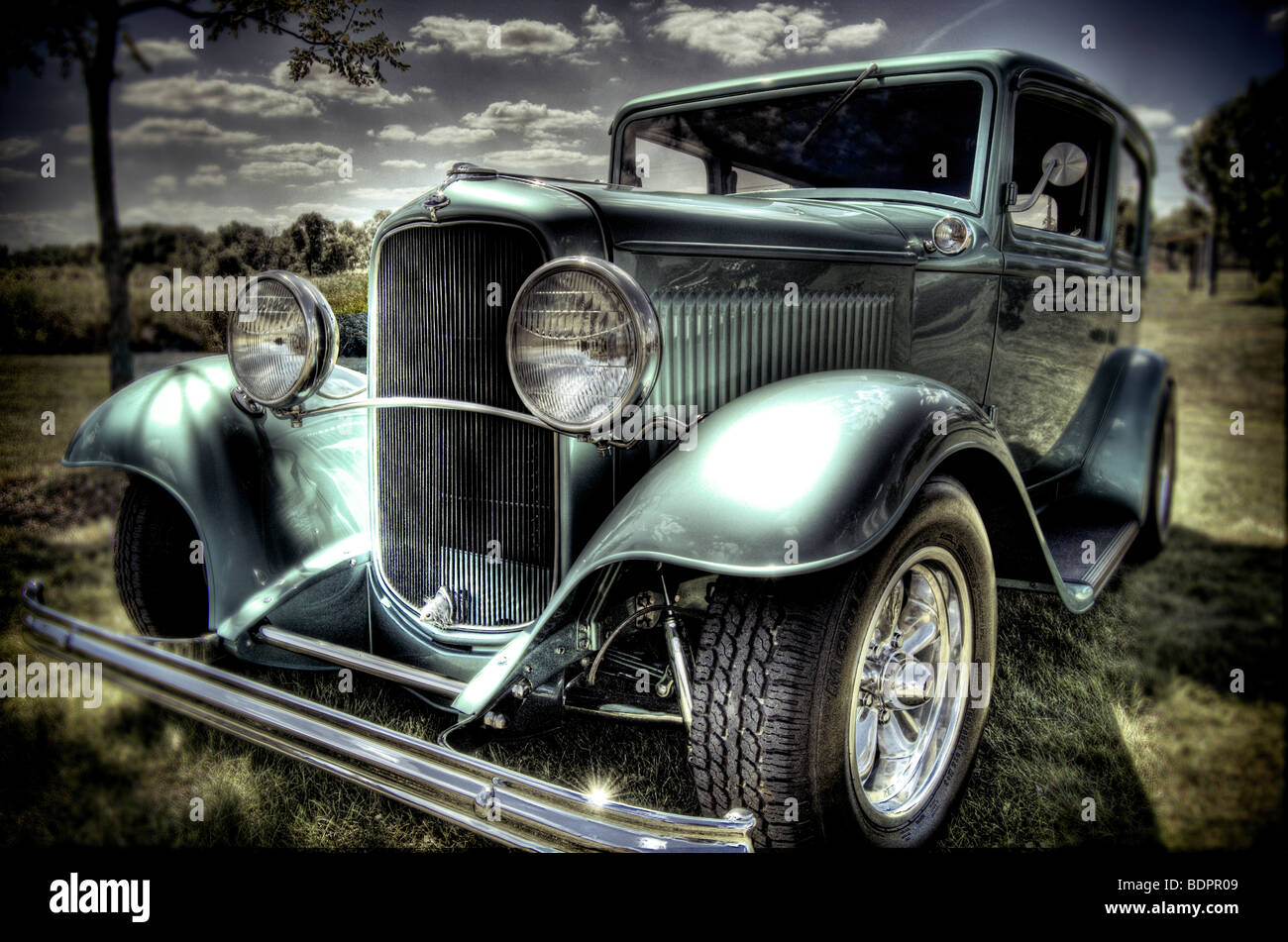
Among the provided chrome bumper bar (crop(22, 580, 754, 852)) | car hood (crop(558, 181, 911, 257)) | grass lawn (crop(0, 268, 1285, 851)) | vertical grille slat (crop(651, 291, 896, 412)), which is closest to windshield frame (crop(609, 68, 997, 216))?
car hood (crop(558, 181, 911, 257))

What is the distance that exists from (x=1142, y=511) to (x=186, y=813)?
3363 mm

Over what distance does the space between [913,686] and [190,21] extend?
3.21 m

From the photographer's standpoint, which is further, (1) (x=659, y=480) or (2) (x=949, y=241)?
(2) (x=949, y=241)

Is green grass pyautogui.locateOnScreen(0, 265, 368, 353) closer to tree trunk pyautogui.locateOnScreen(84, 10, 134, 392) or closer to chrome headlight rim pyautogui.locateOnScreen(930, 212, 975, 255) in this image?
tree trunk pyautogui.locateOnScreen(84, 10, 134, 392)

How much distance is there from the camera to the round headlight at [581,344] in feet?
4.83

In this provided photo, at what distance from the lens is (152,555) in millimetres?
2406

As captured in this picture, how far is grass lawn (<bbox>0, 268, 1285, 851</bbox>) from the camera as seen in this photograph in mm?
1924

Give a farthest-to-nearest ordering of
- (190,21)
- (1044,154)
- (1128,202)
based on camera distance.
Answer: (1128,202), (190,21), (1044,154)

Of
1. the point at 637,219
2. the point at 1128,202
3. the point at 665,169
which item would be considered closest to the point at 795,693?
the point at 637,219

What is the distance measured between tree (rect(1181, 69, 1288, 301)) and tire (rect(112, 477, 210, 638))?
3.05 metres

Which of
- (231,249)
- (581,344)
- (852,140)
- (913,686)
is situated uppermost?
(852,140)

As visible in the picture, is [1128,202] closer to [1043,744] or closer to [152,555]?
[1043,744]
